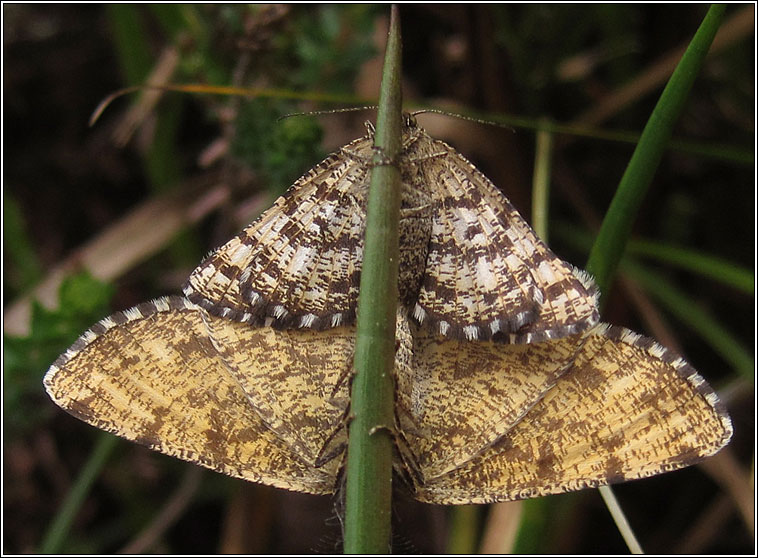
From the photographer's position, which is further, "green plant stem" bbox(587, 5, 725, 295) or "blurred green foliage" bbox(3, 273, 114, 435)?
"blurred green foliage" bbox(3, 273, 114, 435)

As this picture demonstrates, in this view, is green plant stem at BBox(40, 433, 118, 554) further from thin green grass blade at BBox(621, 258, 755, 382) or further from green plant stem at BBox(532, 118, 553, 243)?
thin green grass blade at BBox(621, 258, 755, 382)

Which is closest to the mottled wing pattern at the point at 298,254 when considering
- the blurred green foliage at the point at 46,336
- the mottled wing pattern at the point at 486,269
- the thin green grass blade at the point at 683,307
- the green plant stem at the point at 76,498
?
the mottled wing pattern at the point at 486,269

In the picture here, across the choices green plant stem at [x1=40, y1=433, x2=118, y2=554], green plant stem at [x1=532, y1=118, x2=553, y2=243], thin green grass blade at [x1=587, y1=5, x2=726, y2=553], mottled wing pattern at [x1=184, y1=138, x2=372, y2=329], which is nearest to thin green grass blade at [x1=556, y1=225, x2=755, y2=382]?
green plant stem at [x1=532, y1=118, x2=553, y2=243]

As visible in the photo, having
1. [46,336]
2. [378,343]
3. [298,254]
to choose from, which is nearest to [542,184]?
[298,254]

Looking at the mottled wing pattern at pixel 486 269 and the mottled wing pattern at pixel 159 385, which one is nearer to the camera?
the mottled wing pattern at pixel 486 269

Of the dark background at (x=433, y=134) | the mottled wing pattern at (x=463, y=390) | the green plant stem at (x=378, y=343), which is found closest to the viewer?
the green plant stem at (x=378, y=343)

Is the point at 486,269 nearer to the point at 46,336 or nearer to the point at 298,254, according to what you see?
the point at 298,254

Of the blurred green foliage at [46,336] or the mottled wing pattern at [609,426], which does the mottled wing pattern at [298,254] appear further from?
the blurred green foliage at [46,336]
